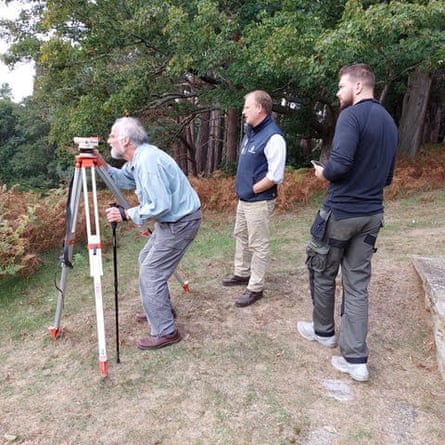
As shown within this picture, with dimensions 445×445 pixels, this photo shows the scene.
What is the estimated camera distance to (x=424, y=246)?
5102 millimetres

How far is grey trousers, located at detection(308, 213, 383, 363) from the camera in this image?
2.72m

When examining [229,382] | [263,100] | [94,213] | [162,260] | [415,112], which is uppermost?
[415,112]

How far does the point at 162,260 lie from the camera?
3041mm

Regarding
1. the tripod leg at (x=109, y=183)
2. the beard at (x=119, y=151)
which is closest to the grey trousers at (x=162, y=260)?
the tripod leg at (x=109, y=183)

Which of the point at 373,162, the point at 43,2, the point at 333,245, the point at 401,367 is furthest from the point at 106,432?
the point at 43,2

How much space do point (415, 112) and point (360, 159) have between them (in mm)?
10040

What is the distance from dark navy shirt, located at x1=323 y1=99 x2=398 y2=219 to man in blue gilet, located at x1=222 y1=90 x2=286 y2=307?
2.79 feet

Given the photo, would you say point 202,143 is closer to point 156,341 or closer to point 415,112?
point 415,112

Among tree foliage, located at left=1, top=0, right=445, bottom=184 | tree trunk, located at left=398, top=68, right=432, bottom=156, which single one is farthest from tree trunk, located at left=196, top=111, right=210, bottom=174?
tree trunk, located at left=398, top=68, right=432, bottom=156

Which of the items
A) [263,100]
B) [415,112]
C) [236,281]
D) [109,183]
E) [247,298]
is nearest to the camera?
[109,183]

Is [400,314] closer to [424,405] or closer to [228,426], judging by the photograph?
[424,405]

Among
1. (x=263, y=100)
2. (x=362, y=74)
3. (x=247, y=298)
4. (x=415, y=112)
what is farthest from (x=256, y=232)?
(x=415, y=112)

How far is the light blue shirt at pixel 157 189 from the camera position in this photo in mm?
2760

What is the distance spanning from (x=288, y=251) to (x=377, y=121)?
2.98 metres
